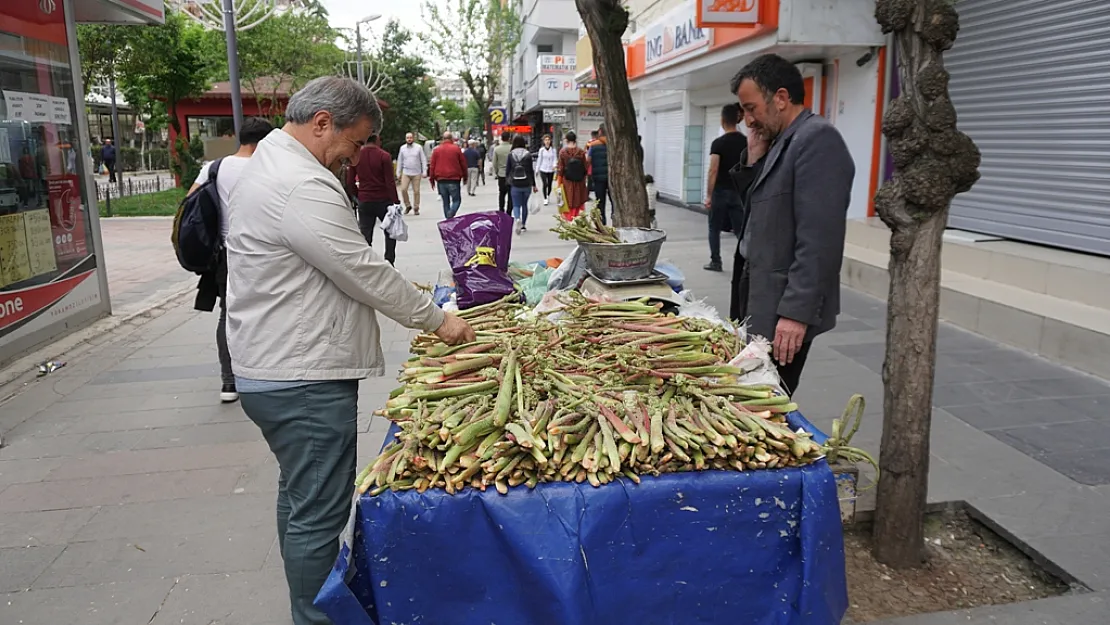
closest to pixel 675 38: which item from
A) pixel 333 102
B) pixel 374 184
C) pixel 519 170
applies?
pixel 519 170

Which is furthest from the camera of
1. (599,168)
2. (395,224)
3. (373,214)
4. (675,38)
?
(675,38)

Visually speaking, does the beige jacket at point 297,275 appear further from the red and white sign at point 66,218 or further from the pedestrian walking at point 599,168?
the pedestrian walking at point 599,168

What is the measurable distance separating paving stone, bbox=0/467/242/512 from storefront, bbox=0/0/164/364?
2.79 meters

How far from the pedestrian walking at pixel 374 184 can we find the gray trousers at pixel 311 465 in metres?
7.04

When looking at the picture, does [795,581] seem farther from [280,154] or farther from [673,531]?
[280,154]

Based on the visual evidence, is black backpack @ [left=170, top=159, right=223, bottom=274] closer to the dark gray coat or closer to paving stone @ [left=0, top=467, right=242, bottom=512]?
paving stone @ [left=0, top=467, right=242, bottom=512]

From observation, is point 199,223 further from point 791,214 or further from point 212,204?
point 791,214

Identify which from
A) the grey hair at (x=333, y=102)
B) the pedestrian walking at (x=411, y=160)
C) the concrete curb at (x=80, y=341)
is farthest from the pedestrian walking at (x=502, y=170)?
the grey hair at (x=333, y=102)

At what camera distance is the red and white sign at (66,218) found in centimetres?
713

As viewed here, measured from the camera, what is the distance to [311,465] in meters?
2.50

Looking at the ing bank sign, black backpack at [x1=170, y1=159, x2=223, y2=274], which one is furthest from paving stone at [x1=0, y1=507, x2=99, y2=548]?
the ing bank sign

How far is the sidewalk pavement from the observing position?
3.11 meters

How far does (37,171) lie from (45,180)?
133mm

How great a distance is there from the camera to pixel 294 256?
2.36m
